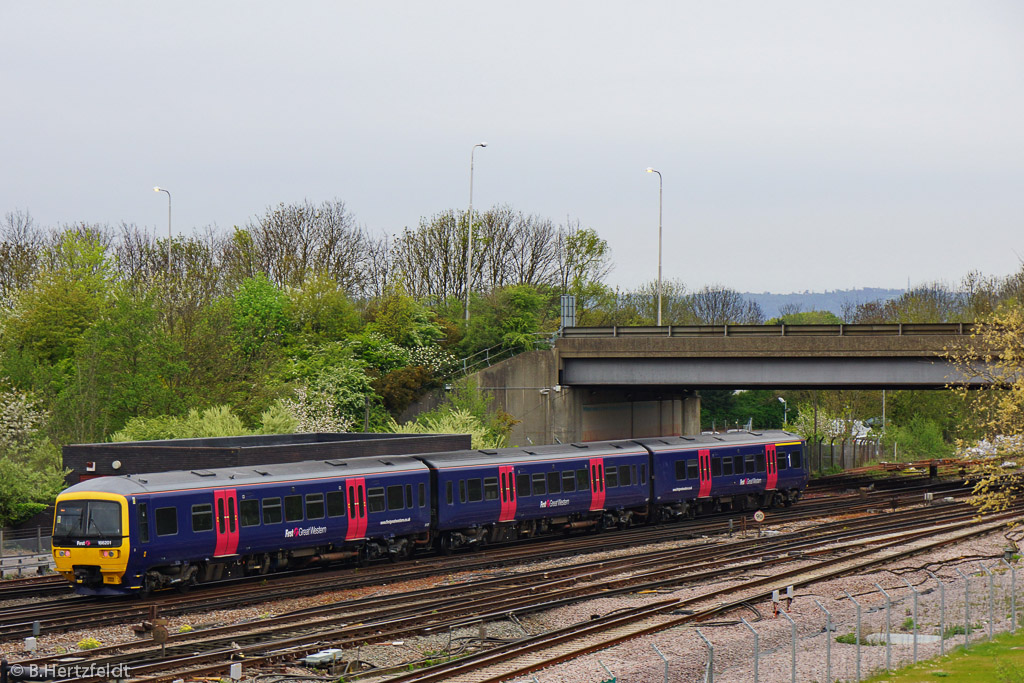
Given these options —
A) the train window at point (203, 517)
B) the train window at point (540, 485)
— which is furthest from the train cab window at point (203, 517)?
the train window at point (540, 485)

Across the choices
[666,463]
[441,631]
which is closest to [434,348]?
[666,463]

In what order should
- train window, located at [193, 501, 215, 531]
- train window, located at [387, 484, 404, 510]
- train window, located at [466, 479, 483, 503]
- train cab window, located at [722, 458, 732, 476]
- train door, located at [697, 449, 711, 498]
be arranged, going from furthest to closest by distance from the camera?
train cab window, located at [722, 458, 732, 476], train door, located at [697, 449, 711, 498], train window, located at [466, 479, 483, 503], train window, located at [387, 484, 404, 510], train window, located at [193, 501, 215, 531]

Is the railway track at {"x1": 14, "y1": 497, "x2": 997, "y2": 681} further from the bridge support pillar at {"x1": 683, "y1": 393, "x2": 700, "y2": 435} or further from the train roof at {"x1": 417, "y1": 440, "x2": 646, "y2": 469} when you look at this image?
the bridge support pillar at {"x1": 683, "y1": 393, "x2": 700, "y2": 435}

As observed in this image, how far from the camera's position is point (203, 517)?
27.3 m

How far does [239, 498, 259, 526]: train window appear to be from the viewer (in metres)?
28.1

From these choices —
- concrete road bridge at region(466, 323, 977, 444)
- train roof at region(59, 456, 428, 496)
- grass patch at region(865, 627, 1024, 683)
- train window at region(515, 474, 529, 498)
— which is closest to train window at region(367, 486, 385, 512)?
train roof at region(59, 456, 428, 496)

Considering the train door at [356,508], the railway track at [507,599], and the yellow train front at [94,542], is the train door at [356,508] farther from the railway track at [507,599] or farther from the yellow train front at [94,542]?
the yellow train front at [94,542]

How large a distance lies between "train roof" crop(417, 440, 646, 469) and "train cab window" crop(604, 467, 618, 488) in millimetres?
548

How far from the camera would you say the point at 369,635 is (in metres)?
21.9

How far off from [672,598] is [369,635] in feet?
26.5

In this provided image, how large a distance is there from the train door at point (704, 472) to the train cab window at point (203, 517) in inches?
860

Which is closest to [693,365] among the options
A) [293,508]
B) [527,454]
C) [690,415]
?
[690,415]

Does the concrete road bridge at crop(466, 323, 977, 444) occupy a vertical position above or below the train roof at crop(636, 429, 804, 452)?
above

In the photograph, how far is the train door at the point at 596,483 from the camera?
127 feet
